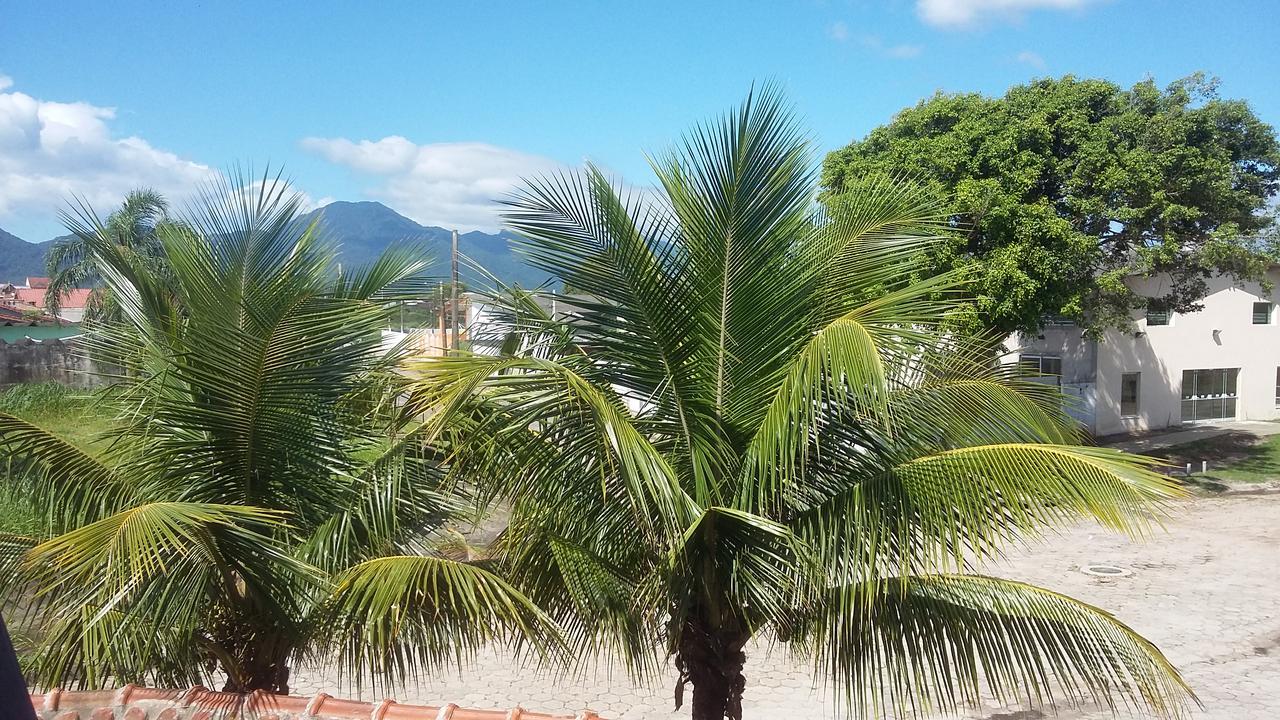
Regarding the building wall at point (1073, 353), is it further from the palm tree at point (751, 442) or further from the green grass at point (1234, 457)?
the palm tree at point (751, 442)

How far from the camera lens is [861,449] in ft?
15.8

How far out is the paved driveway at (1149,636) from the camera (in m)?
8.05

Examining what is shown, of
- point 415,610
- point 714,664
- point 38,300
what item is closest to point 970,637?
point 714,664

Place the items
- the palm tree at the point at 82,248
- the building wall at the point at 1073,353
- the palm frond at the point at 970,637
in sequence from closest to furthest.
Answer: the palm frond at the point at 970,637
the palm tree at the point at 82,248
the building wall at the point at 1073,353

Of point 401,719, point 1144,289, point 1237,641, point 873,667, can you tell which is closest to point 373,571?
point 401,719

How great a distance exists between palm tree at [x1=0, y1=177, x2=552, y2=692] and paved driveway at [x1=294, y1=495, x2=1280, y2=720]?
57.5 inches

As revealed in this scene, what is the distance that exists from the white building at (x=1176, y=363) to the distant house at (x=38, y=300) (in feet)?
99.3

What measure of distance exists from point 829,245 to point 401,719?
325 centimetres

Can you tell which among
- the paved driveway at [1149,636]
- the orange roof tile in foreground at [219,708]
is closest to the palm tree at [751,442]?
the orange roof tile in foreground at [219,708]

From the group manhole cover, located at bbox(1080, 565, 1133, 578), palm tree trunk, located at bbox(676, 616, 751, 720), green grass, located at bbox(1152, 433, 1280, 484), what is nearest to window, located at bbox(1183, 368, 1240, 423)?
green grass, located at bbox(1152, 433, 1280, 484)

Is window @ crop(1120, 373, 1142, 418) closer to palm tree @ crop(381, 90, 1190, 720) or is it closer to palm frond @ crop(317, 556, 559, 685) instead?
palm tree @ crop(381, 90, 1190, 720)

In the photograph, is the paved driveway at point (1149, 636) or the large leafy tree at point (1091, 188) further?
the large leafy tree at point (1091, 188)

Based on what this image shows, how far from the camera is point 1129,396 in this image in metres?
22.5

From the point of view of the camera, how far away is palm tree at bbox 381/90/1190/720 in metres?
4.06
